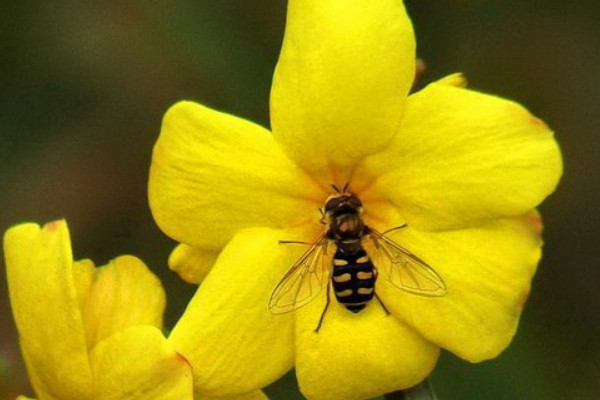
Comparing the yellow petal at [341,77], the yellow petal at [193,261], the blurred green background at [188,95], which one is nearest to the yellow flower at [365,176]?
the yellow petal at [341,77]

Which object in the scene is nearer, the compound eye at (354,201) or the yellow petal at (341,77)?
the yellow petal at (341,77)

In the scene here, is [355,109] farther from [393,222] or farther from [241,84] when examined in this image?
[241,84]

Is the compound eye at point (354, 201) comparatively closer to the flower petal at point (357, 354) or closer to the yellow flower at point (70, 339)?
the flower petal at point (357, 354)

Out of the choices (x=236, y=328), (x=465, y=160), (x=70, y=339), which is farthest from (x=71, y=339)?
(x=465, y=160)

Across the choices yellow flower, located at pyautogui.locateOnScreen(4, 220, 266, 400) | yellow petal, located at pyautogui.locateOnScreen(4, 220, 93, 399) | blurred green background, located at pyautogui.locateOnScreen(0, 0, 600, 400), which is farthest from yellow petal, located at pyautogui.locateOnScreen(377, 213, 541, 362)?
blurred green background, located at pyautogui.locateOnScreen(0, 0, 600, 400)

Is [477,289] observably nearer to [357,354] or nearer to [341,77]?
[357,354]
